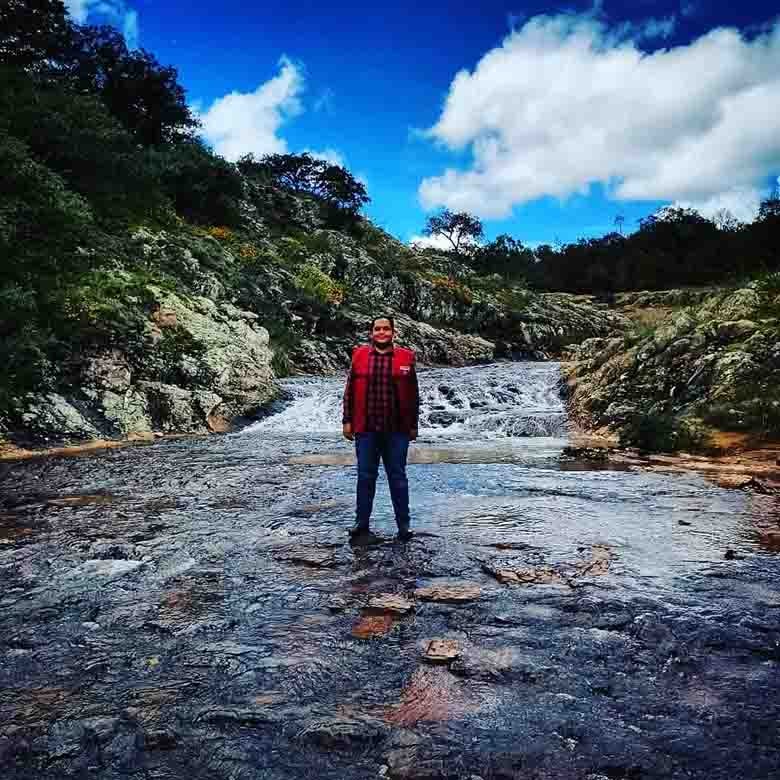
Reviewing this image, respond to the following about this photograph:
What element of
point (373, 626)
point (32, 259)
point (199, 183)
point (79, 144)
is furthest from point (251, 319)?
point (199, 183)

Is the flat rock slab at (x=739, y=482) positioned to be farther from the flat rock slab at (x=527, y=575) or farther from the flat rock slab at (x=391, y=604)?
the flat rock slab at (x=391, y=604)

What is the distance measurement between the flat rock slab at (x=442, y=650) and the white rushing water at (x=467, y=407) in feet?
36.9

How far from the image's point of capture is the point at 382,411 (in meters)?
5.37

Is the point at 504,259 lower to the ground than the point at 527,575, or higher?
higher

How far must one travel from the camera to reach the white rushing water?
15.3 metres

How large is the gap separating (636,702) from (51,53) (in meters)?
42.6

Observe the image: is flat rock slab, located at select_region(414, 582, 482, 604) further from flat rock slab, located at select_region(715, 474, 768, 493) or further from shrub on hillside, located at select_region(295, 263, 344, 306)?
shrub on hillside, located at select_region(295, 263, 344, 306)

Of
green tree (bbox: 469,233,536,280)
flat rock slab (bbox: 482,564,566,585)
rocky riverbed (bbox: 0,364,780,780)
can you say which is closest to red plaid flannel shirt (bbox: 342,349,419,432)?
Answer: rocky riverbed (bbox: 0,364,780,780)

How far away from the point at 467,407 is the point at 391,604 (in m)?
14.9

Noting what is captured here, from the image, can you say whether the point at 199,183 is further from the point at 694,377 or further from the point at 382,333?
the point at 382,333

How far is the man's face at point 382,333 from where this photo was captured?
539 centimetres

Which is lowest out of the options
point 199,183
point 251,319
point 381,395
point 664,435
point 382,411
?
point 664,435

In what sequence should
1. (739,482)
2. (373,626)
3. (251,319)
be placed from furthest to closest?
1. (251,319)
2. (739,482)
3. (373,626)

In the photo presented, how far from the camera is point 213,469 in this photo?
909 centimetres
